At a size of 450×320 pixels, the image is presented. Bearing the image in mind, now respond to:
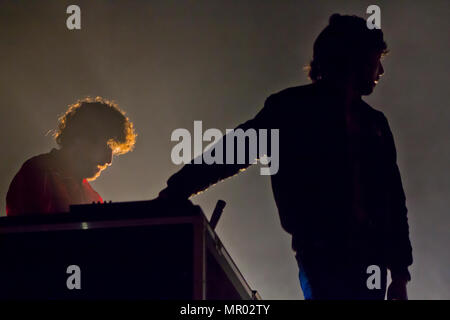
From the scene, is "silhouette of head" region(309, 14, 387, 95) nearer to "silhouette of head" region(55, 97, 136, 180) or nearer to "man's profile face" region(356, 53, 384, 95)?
"man's profile face" region(356, 53, 384, 95)

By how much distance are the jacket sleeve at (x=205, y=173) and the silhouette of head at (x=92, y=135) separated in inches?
50.9

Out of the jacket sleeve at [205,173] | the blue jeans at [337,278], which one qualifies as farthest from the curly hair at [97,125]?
the blue jeans at [337,278]

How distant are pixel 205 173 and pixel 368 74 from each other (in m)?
0.64

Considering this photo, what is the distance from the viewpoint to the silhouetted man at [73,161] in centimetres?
217

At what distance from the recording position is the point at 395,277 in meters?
1.69

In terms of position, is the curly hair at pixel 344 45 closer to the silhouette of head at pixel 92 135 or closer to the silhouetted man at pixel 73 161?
the silhouetted man at pixel 73 161

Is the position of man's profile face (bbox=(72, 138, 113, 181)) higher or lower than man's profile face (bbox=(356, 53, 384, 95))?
higher

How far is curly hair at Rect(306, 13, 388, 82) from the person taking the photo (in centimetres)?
175

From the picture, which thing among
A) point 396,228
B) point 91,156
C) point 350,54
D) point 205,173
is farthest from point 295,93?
point 91,156

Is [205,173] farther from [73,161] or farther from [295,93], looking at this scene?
[73,161]

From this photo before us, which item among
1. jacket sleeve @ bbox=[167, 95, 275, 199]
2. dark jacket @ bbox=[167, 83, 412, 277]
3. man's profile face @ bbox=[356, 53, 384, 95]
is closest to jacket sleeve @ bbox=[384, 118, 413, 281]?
dark jacket @ bbox=[167, 83, 412, 277]

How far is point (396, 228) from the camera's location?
1771mm
